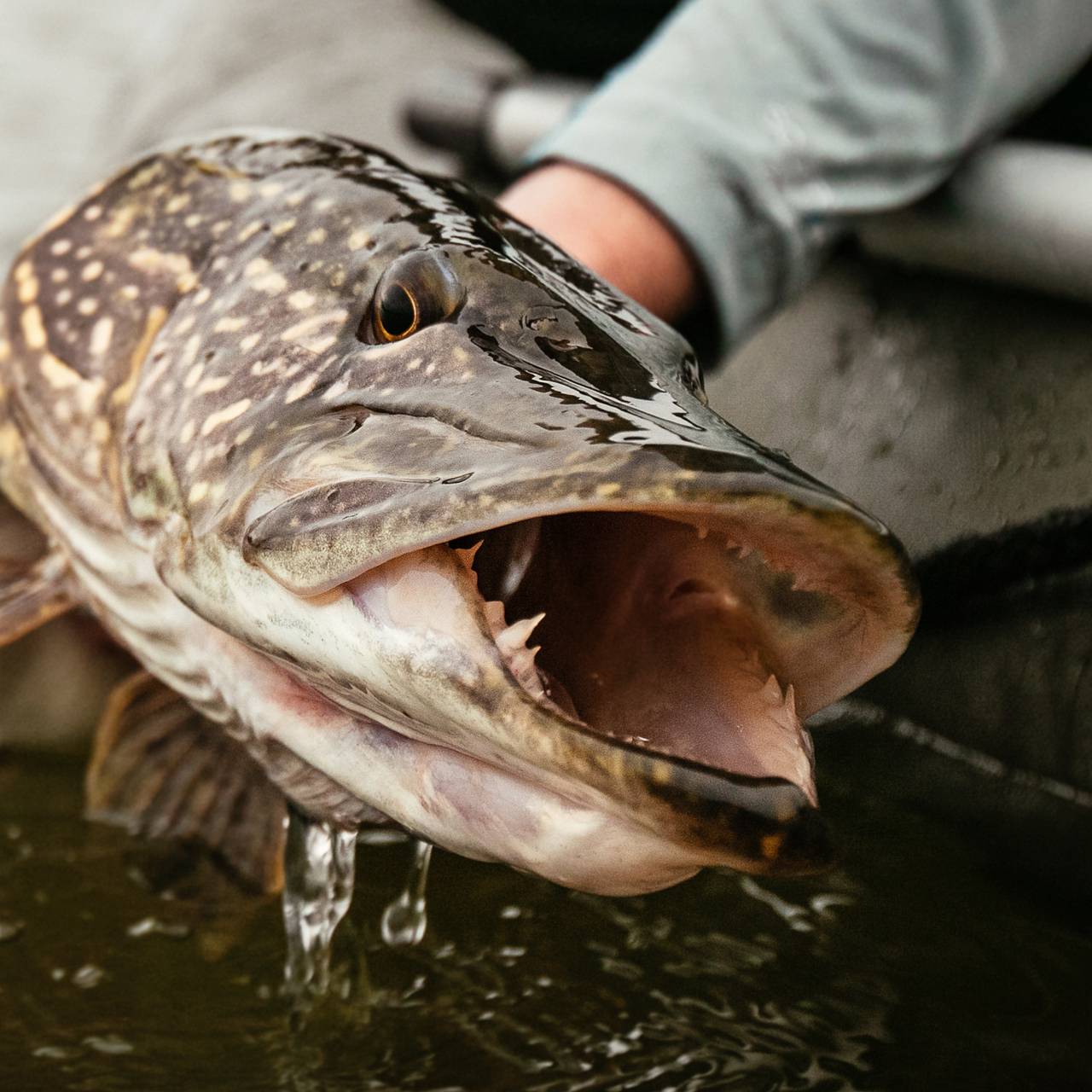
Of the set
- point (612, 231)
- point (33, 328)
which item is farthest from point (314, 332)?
point (612, 231)

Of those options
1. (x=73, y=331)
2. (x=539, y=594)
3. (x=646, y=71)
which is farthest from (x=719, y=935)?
(x=646, y=71)

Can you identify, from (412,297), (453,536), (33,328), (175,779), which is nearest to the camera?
(453,536)

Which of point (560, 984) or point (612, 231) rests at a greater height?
point (612, 231)

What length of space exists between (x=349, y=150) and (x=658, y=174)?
40 centimetres

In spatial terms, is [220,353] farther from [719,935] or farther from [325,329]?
[719,935]

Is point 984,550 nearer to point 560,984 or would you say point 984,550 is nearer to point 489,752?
point 560,984

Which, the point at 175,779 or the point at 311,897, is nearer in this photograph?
the point at 311,897

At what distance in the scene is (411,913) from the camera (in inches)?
43.9

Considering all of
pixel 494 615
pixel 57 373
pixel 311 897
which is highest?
pixel 494 615

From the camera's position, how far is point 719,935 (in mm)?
1157

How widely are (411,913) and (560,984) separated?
14 centimetres

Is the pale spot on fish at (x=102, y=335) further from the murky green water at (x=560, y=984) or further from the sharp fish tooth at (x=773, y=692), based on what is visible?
the sharp fish tooth at (x=773, y=692)

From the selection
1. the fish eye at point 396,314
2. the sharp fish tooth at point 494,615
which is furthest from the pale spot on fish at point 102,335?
the sharp fish tooth at point 494,615

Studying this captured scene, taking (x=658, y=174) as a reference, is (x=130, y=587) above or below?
below
